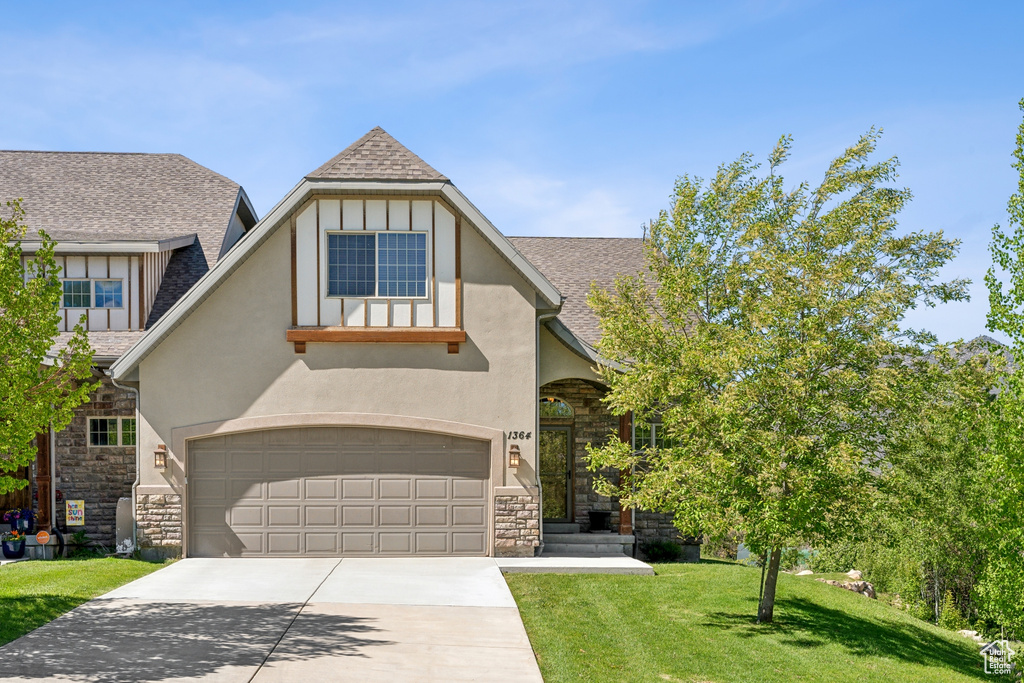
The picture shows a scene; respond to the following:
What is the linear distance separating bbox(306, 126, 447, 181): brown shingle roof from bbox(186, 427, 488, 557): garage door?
4.71m

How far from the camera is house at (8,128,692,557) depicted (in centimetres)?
1581

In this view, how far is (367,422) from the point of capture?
15961mm

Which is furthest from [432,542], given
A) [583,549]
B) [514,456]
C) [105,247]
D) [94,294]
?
[105,247]

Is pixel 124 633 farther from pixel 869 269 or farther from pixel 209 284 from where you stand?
pixel 869 269

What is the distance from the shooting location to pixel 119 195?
2134 cm

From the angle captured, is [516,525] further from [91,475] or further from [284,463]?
[91,475]

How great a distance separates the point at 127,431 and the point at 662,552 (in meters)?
11.3

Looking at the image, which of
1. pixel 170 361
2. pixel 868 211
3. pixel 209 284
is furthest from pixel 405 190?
pixel 868 211

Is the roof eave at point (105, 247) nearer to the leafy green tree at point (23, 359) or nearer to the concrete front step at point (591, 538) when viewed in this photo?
the leafy green tree at point (23, 359)

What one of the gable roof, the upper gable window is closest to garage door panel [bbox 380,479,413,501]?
the upper gable window

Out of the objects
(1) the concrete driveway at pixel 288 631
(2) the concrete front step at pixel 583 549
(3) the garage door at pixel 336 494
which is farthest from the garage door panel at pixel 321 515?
(2) the concrete front step at pixel 583 549

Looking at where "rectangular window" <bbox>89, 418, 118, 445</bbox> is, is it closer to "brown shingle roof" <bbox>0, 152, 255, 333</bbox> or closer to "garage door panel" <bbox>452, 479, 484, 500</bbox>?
"brown shingle roof" <bbox>0, 152, 255, 333</bbox>

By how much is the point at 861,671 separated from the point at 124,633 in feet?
28.9

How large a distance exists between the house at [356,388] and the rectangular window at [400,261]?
0.03 meters
